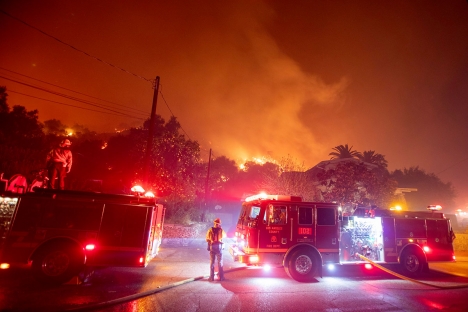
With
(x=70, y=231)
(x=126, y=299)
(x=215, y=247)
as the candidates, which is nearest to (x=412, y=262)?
(x=215, y=247)

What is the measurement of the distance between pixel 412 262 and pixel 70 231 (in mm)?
12100

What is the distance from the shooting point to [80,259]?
23.5ft

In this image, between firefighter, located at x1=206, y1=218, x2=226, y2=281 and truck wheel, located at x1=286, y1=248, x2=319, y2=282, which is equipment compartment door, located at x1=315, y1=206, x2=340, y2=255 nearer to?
truck wheel, located at x1=286, y1=248, x2=319, y2=282

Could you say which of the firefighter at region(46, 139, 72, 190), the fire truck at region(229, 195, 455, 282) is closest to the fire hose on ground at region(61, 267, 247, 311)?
the fire truck at region(229, 195, 455, 282)

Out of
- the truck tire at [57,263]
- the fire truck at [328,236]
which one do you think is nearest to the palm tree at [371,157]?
the fire truck at [328,236]

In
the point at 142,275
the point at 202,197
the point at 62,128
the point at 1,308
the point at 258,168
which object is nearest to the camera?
the point at 1,308

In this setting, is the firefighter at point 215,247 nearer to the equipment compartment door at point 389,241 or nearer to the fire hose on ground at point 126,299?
the fire hose on ground at point 126,299

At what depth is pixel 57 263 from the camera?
709 centimetres

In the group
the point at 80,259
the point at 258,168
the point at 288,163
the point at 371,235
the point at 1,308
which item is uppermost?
the point at 258,168

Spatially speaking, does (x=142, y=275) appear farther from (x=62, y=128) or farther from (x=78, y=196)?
(x=62, y=128)

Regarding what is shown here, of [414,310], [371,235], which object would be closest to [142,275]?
[414,310]

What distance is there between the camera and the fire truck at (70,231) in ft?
23.0

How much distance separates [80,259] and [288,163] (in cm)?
2169

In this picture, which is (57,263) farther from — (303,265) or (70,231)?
(303,265)
